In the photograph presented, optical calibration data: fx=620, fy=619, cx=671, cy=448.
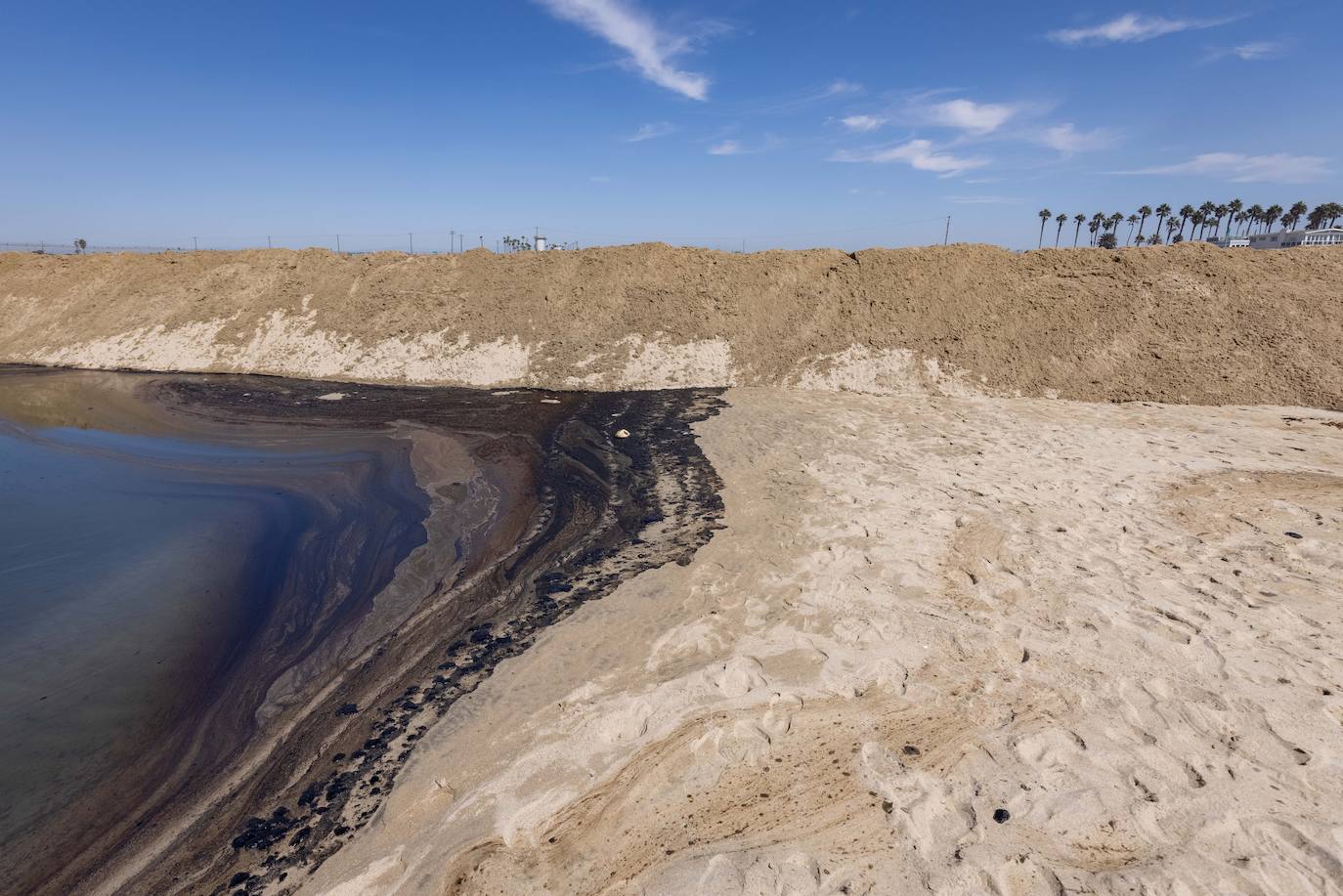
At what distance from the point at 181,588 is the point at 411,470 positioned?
472 centimetres

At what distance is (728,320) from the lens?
22.6 metres

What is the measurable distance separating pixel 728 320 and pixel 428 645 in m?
18.0

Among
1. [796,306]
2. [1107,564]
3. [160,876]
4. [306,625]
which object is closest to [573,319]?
[796,306]

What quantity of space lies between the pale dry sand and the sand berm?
10.1m

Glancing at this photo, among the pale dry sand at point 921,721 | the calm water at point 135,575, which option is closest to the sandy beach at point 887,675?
the pale dry sand at point 921,721

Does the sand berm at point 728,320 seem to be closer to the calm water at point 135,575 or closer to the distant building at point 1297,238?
the calm water at point 135,575

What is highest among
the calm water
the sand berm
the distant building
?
the distant building

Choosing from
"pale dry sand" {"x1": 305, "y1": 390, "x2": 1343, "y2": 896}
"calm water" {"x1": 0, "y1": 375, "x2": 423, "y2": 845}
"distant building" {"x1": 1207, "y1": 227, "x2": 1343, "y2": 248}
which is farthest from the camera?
"distant building" {"x1": 1207, "y1": 227, "x2": 1343, "y2": 248}

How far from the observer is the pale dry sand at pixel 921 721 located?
12.8 feet

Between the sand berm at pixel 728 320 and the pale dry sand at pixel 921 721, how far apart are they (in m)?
10.1

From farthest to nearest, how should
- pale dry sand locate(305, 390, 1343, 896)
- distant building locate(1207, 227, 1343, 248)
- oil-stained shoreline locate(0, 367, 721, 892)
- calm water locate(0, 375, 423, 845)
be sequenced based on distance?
distant building locate(1207, 227, 1343, 248)
calm water locate(0, 375, 423, 845)
oil-stained shoreline locate(0, 367, 721, 892)
pale dry sand locate(305, 390, 1343, 896)

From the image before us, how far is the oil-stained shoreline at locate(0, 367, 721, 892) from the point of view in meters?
4.23

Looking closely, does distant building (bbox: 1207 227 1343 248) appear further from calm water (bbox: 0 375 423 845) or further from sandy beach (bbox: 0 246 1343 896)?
calm water (bbox: 0 375 423 845)

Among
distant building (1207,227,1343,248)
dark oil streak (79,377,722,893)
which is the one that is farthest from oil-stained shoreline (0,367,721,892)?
distant building (1207,227,1343,248)
